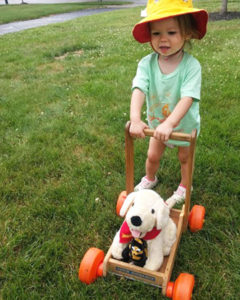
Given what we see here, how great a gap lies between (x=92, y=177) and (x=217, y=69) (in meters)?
3.35

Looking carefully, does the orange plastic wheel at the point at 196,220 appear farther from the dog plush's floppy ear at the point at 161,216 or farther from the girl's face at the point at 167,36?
the girl's face at the point at 167,36

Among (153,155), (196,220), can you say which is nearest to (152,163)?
(153,155)

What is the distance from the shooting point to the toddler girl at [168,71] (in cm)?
190

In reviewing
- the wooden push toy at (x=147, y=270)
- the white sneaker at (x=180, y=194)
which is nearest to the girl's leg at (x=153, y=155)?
the white sneaker at (x=180, y=194)

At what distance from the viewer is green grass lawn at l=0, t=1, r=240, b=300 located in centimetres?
211

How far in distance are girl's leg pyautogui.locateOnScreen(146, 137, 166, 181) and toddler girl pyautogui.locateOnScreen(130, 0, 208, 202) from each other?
0.19 meters

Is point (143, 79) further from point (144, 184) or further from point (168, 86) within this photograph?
point (144, 184)

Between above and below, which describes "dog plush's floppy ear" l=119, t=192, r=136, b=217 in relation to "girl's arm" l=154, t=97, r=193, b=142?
below

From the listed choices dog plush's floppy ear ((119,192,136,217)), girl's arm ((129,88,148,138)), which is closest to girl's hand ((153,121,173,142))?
girl's arm ((129,88,148,138))

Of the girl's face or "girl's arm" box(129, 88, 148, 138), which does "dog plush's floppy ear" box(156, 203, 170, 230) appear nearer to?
"girl's arm" box(129, 88, 148, 138)

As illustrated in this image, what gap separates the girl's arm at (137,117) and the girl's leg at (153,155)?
563 mm

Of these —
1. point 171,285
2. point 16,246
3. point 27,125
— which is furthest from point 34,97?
point 171,285

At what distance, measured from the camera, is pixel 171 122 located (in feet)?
6.27

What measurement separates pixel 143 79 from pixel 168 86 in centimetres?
19
